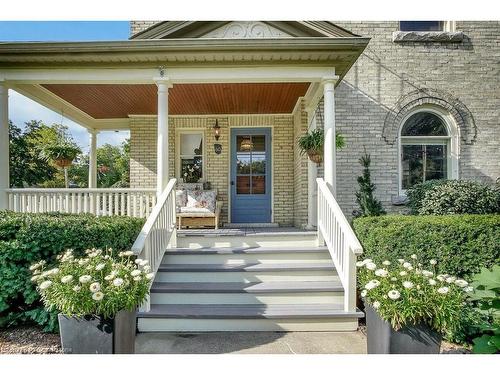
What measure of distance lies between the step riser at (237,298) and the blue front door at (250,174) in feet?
11.8

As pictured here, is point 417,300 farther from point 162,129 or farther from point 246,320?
point 162,129

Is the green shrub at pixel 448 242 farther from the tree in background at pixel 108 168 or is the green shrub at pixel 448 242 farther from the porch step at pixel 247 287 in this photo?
the tree in background at pixel 108 168

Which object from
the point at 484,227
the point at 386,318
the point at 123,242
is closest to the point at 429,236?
the point at 484,227

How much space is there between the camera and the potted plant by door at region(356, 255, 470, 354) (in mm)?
2451

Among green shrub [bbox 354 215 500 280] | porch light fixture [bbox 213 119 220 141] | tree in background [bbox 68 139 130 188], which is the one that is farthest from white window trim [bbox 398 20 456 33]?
tree in background [bbox 68 139 130 188]

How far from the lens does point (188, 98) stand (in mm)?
6297

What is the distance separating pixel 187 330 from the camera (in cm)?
353

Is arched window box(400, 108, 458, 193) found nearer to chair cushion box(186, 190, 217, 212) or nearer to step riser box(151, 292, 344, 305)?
chair cushion box(186, 190, 217, 212)

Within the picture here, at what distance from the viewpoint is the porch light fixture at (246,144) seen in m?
7.48

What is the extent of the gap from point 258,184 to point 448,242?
172 inches

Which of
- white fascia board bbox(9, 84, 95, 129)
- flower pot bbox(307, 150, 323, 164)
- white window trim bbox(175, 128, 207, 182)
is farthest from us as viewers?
white window trim bbox(175, 128, 207, 182)

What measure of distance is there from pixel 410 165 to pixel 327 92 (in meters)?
3.19

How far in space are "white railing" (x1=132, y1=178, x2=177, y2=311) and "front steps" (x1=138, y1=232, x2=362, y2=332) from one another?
0.22 m
